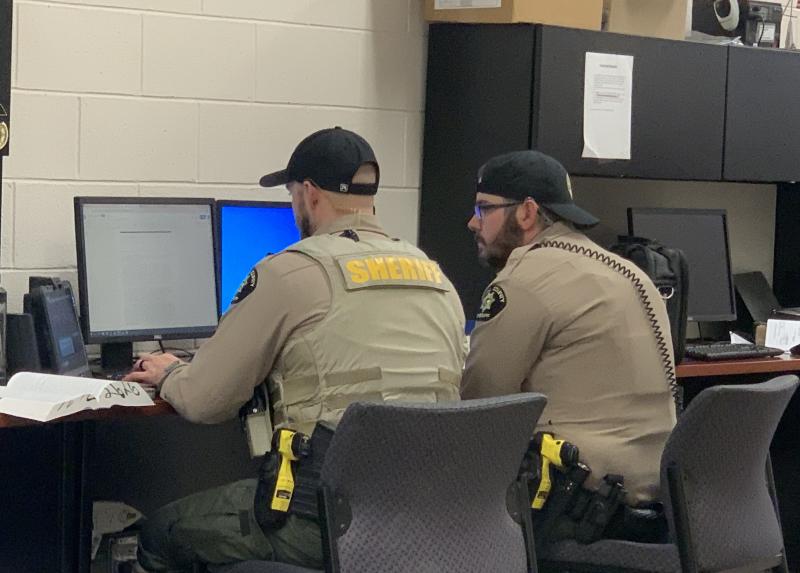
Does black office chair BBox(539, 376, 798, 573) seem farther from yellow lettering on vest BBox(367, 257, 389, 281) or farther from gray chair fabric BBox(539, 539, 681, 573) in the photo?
yellow lettering on vest BBox(367, 257, 389, 281)

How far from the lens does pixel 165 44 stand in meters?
3.25

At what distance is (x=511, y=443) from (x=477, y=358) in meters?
0.48

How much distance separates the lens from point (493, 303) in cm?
262

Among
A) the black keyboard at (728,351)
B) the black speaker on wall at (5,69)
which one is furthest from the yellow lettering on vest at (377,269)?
the black keyboard at (728,351)

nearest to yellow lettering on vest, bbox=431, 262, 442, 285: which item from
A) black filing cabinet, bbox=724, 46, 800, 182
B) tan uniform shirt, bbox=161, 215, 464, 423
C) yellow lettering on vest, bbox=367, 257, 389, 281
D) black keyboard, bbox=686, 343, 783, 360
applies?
yellow lettering on vest, bbox=367, 257, 389, 281

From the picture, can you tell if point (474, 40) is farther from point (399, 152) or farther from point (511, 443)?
point (511, 443)

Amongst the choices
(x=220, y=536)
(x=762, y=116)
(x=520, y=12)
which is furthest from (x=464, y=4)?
(x=220, y=536)

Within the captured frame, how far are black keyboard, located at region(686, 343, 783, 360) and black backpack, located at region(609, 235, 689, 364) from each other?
187mm

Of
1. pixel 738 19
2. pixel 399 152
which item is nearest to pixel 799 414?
pixel 738 19

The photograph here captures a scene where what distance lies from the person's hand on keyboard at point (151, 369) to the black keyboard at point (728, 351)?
1562 millimetres

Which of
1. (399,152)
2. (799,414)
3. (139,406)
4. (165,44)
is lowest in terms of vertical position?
(799,414)

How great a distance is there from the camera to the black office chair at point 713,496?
2.40m

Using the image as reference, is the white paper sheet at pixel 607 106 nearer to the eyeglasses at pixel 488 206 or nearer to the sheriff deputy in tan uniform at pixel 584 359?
the eyeglasses at pixel 488 206

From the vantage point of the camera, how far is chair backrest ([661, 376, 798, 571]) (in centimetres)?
239
